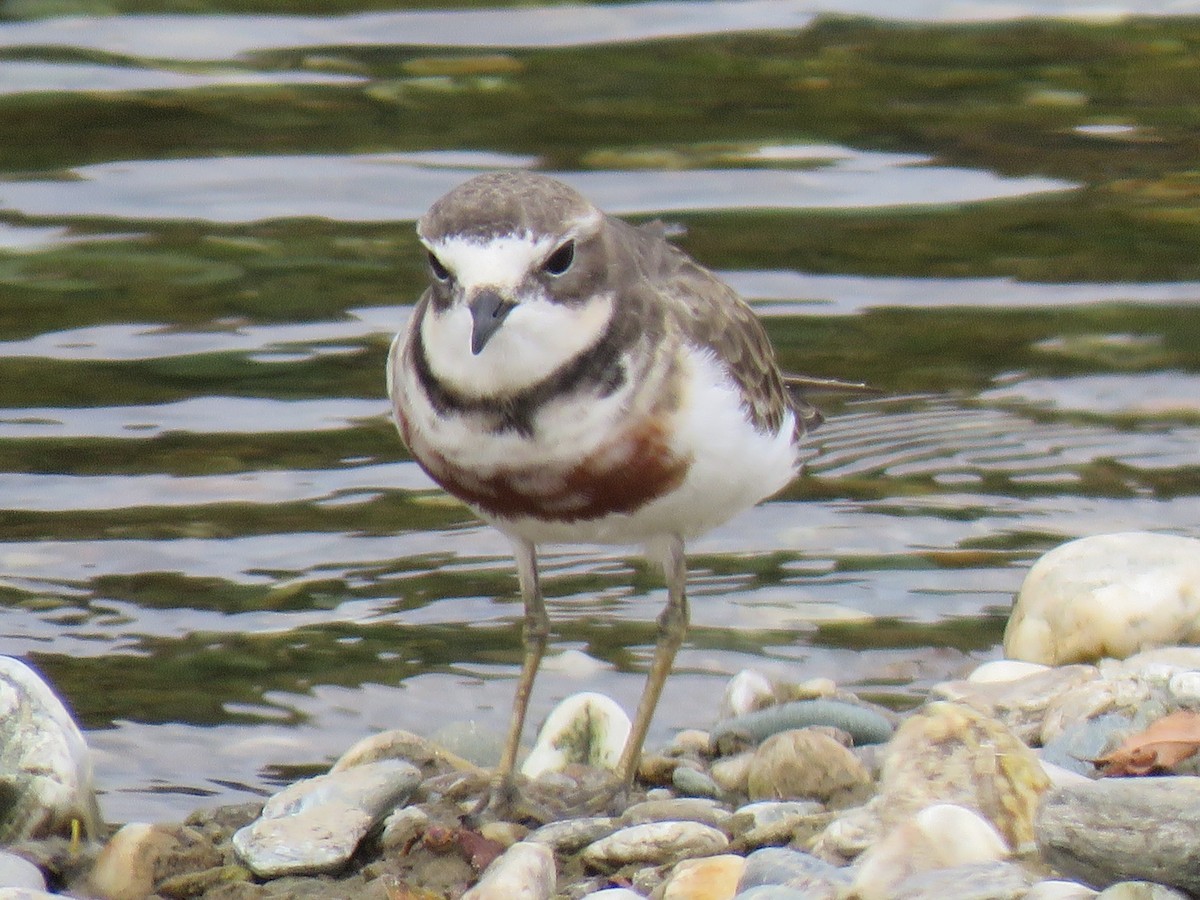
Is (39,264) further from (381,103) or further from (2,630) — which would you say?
(2,630)

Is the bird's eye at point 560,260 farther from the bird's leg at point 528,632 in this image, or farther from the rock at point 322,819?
the rock at point 322,819

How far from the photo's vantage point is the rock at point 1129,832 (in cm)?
359

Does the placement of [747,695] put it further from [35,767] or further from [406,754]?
[35,767]

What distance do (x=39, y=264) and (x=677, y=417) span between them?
528cm

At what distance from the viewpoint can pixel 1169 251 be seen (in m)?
9.46

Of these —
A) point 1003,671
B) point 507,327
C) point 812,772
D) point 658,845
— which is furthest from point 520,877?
point 1003,671

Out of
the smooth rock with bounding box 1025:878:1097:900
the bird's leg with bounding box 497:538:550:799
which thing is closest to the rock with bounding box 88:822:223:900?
the bird's leg with bounding box 497:538:550:799

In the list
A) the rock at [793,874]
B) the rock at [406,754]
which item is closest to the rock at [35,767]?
the rock at [406,754]

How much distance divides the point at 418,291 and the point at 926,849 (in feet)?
18.1

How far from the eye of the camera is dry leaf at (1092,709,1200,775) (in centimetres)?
443

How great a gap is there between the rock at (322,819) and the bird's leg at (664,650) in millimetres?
539

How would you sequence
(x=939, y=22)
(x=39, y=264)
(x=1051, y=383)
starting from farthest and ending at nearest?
1. (x=939, y=22)
2. (x=39, y=264)
3. (x=1051, y=383)

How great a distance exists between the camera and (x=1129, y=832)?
142 inches

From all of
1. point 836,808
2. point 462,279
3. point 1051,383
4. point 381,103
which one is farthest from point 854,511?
point 381,103
